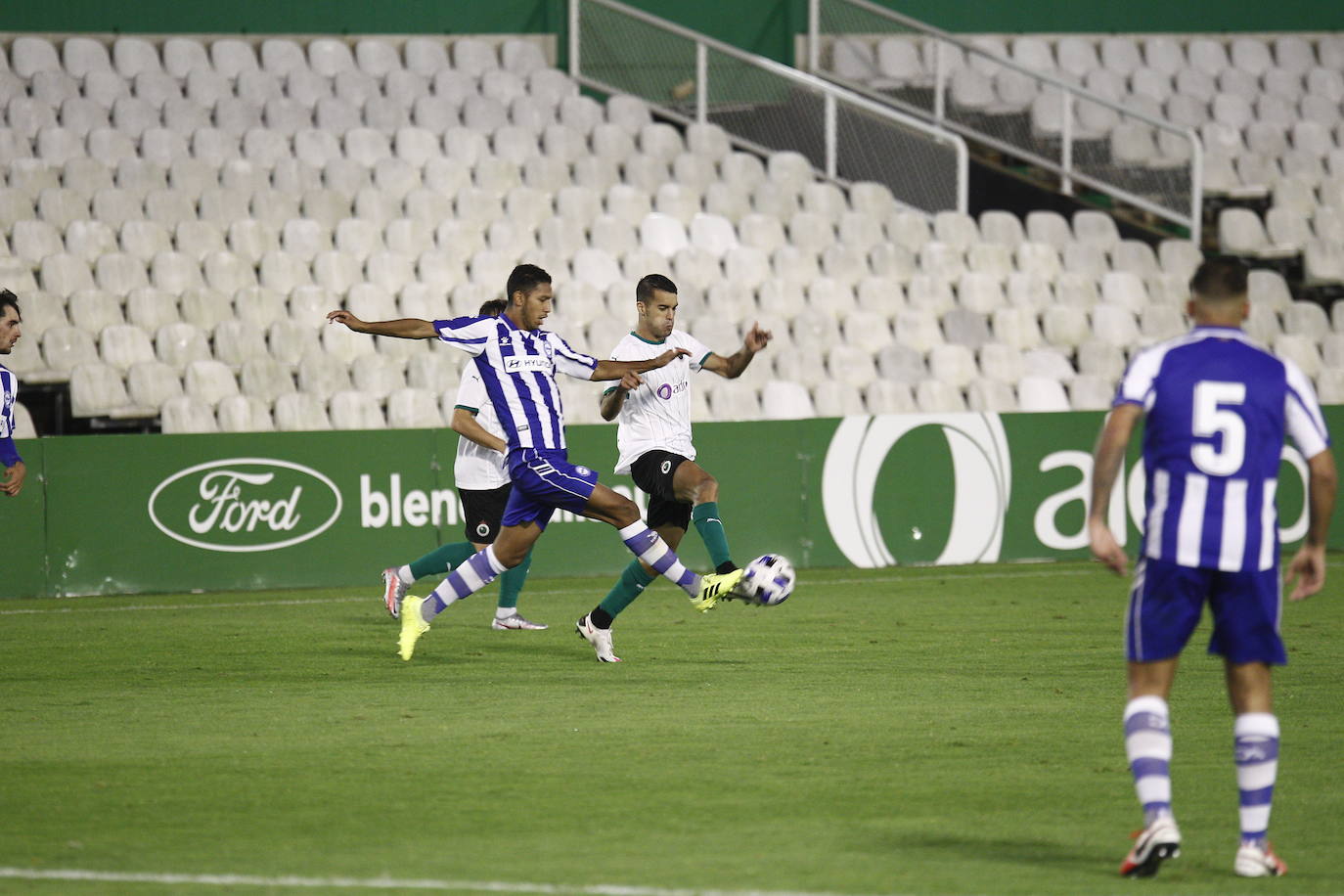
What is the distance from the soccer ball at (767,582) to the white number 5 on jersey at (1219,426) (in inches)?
168

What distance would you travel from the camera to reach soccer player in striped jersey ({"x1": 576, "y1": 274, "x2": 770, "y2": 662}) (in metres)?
9.78

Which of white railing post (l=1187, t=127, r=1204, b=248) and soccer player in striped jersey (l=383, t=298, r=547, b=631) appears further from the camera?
white railing post (l=1187, t=127, r=1204, b=248)

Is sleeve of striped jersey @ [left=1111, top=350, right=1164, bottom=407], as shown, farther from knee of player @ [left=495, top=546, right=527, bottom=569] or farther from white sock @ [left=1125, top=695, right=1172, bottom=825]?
knee of player @ [left=495, top=546, right=527, bottom=569]

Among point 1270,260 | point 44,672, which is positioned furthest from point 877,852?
point 1270,260

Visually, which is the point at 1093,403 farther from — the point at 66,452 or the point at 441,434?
the point at 66,452

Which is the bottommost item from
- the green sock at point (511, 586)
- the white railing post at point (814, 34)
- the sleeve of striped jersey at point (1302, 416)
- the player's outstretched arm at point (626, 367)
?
the green sock at point (511, 586)

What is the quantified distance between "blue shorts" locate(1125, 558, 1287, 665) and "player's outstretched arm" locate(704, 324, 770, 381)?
458cm

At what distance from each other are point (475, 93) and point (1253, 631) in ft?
50.4

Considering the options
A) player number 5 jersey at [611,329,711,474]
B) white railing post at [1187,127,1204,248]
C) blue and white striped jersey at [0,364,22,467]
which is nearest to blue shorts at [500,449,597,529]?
player number 5 jersey at [611,329,711,474]

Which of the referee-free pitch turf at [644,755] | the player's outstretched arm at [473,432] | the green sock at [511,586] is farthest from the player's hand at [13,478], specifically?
the green sock at [511,586]

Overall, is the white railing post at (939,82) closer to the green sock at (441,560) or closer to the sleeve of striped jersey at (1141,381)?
the green sock at (441,560)

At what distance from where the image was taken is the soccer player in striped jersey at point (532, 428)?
923 cm

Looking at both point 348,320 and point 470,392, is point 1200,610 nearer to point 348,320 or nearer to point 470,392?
point 348,320

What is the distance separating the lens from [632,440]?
1022 cm
